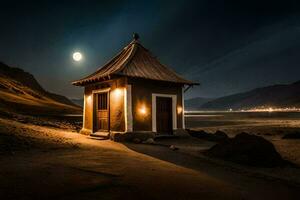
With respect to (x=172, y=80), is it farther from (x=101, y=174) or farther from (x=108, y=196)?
(x=108, y=196)

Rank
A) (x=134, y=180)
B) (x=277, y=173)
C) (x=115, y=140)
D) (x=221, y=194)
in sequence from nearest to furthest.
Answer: (x=221, y=194), (x=134, y=180), (x=277, y=173), (x=115, y=140)

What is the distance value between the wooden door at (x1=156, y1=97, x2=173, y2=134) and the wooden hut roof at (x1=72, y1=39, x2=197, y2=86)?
5.11 ft

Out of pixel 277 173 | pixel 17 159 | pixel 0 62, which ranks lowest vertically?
pixel 277 173

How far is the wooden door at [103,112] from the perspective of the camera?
1690 cm

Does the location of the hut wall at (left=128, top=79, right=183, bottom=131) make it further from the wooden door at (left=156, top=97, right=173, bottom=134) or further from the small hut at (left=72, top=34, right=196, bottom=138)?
the wooden door at (left=156, top=97, right=173, bottom=134)

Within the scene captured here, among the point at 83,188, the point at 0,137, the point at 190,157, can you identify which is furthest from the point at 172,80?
the point at 83,188

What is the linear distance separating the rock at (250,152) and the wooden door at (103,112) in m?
7.63

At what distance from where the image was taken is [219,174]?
812 centimetres

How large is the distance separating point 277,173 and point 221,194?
4.09m

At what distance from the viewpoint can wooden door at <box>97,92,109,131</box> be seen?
16898 millimetres

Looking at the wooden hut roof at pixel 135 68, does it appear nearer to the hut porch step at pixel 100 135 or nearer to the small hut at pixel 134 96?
the small hut at pixel 134 96

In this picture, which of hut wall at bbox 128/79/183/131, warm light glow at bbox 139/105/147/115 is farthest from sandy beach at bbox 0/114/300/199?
warm light glow at bbox 139/105/147/115

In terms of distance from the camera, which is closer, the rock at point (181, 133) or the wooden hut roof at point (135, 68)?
the wooden hut roof at point (135, 68)

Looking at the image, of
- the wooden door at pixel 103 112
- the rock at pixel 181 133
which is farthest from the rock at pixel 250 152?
the wooden door at pixel 103 112
